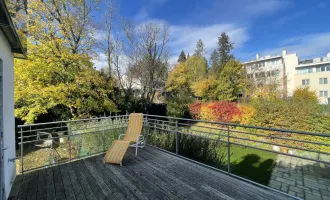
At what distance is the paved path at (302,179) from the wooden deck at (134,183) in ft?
8.48

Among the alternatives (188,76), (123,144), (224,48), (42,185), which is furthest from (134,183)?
(224,48)

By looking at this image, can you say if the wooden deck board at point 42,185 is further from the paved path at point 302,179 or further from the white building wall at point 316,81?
the white building wall at point 316,81

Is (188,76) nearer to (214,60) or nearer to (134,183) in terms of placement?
(214,60)

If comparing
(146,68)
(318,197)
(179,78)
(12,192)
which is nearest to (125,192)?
(12,192)

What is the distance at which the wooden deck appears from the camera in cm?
245

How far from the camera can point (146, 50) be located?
1205 centimetres

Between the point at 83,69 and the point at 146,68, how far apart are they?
4788mm

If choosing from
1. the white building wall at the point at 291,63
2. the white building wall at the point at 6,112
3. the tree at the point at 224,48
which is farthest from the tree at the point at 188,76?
the white building wall at the point at 291,63

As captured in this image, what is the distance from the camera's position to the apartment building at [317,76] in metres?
24.7

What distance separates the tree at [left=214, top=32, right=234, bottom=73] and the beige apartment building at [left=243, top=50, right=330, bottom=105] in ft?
8.44

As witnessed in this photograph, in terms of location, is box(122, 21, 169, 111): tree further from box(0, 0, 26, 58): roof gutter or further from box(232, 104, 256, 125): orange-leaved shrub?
box(0, 0, 26, 58): roof gutter

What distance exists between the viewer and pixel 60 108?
365 inches

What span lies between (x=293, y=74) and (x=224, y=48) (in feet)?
45.1

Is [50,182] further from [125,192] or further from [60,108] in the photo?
[60,108]
